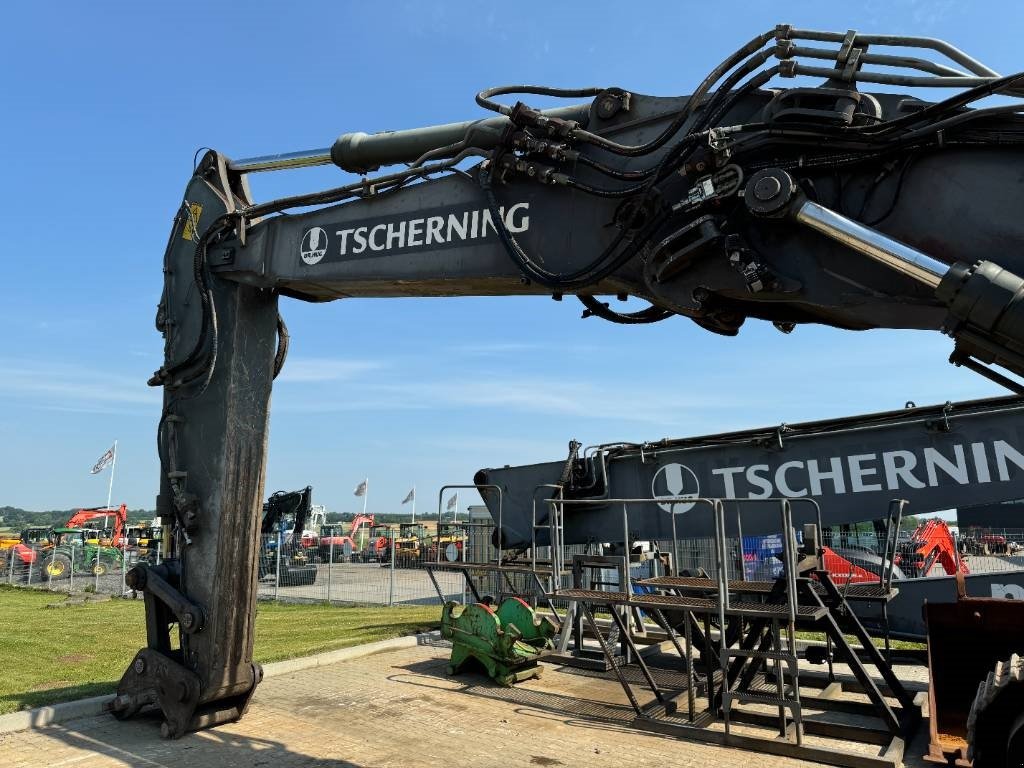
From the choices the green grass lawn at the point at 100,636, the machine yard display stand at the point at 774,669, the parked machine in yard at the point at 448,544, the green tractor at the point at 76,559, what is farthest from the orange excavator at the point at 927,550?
the green tractor at the point at 76,559

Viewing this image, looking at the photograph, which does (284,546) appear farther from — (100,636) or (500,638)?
(500,638)

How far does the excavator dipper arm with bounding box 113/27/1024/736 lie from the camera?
3.66m

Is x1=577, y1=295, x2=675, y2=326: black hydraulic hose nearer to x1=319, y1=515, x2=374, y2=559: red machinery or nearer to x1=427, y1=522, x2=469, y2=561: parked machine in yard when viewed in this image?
x1=427, y1=522, x2=469, y2=561: parked machine in yard

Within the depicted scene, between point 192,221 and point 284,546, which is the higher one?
point 192,221

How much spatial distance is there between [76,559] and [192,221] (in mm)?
26200

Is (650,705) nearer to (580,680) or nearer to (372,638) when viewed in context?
(580,680)

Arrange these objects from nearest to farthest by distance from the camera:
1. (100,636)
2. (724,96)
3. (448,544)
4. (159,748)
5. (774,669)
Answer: (724,96), (159,748), (774,669), (100,636), (448,544)

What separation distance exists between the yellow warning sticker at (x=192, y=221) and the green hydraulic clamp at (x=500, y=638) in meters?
5.26

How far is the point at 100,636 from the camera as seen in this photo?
1316cm

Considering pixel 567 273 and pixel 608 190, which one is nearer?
pixel 608 190

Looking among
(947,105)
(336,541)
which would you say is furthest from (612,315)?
(336,541)

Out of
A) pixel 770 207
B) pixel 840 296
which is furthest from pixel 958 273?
pixel 770 207

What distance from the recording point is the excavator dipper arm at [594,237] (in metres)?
3.66

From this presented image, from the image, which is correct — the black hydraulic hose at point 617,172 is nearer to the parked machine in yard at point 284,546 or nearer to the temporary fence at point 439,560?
the temporary fence at point 439,560
